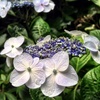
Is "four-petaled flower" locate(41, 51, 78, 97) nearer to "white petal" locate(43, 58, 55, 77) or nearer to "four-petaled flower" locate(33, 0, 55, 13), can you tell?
"white petal" locate(43, 58, 55, 77)

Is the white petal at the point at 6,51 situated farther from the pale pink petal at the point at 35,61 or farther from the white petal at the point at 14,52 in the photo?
the pale pink petal at the point at 35,61

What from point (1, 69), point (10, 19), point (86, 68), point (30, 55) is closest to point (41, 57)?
point (30, 55)

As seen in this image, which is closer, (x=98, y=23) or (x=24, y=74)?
(x=24, y=74)

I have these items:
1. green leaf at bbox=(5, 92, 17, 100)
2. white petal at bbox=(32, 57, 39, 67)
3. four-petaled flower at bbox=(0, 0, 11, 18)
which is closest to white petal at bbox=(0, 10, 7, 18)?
four-petaled flower at bbox=(0, 0, 11, 18)

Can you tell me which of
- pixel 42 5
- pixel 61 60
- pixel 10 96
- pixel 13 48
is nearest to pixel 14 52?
pixel 13 48

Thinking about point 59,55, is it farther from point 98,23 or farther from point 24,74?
point 98,23
